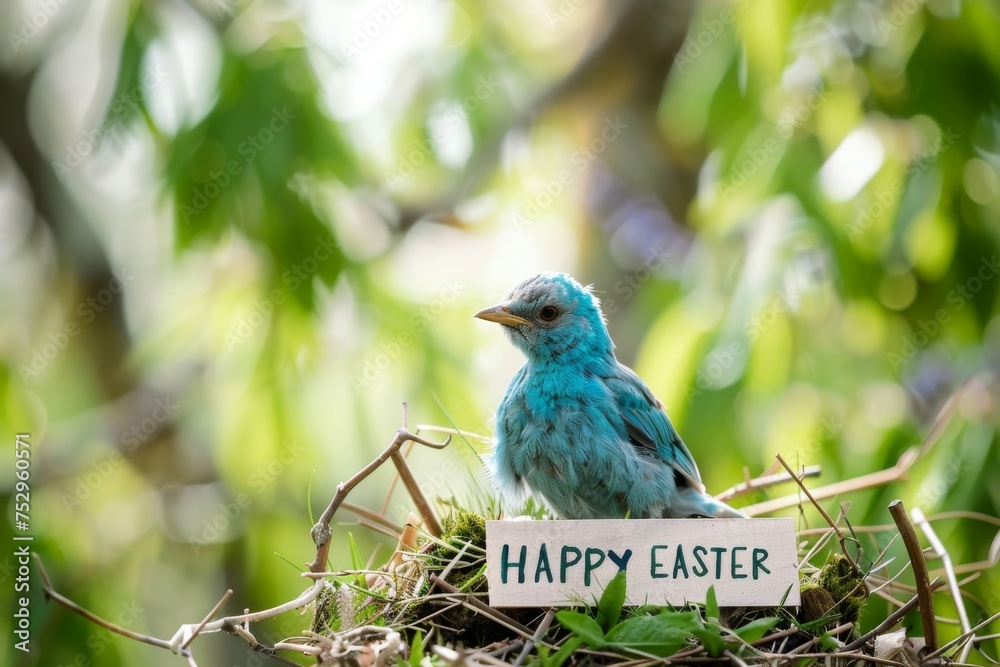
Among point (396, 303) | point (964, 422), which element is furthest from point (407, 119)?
point (964, 422)

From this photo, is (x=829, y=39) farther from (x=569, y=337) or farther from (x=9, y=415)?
(x=9, y=415)

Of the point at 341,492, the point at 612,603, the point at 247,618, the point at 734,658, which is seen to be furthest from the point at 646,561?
the point at 247,618

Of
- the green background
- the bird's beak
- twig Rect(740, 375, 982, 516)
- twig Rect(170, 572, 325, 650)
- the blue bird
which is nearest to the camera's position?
twig Rect(170, 572, 325, 650)

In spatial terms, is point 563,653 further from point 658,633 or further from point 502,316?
point 502,316

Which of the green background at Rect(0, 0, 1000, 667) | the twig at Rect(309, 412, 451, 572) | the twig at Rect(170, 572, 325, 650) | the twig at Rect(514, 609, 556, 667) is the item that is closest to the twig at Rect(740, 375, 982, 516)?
the green background at Rect(0, 0, 1000, 667)

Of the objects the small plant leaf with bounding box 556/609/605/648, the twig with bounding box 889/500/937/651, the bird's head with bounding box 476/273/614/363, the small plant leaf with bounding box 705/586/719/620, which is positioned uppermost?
the bird's head with bounding box 476/273/614/363

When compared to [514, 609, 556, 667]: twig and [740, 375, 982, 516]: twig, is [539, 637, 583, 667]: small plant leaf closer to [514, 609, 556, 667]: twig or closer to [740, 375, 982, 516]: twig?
[514, 609, 556, 667]: twig

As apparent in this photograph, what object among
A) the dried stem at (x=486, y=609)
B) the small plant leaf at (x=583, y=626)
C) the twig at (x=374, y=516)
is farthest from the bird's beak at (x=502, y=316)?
the small plant leaf at (x=583, y=626)

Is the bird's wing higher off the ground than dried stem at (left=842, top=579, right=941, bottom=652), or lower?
higher
